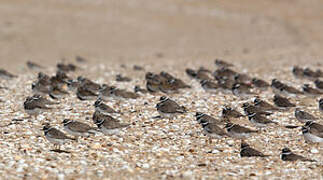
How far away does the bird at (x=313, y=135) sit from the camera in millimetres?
15143

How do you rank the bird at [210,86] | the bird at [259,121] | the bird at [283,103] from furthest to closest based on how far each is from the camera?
1. the bird at [210,86]
2. the bird at [283,103]
3. the bird at [259,121]

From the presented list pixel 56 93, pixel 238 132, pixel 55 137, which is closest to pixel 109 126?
pixel 55 137

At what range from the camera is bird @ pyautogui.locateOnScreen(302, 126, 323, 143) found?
15143 millimetres

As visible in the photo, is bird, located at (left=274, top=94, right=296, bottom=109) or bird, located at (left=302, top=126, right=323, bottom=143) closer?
bird, located at (left=302, top=126, right=323, bottom=143)

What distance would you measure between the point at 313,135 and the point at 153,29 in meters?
40.1

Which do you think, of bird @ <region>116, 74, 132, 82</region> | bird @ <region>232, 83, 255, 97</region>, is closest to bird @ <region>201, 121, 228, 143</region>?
bird @ <region>232, 83, 255, 97</region>

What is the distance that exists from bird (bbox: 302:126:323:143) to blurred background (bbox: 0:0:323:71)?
2122 centimetres

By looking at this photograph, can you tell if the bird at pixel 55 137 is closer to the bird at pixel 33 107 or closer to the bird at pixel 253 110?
the bird at pixel 33 107

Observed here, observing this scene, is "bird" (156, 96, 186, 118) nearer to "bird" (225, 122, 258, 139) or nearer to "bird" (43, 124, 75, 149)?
"bird" (225, 122, 258, 139)

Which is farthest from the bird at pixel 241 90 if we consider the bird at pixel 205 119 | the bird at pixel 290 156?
the bird at pixel 290 156

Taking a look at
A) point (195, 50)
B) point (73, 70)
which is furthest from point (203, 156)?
point (195, 50)

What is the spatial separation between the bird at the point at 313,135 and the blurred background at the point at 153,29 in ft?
69.6

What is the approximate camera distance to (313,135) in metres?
15.2

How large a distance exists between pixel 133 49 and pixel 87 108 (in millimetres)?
28935
